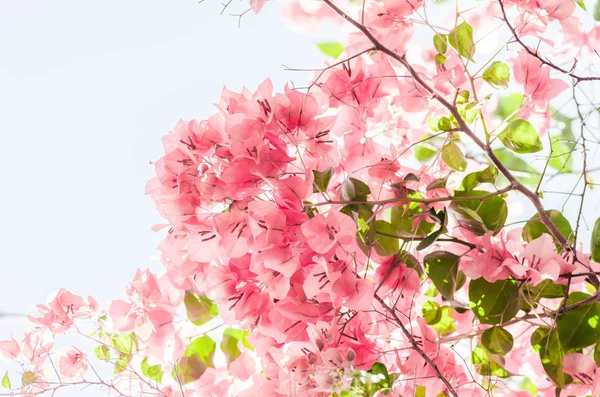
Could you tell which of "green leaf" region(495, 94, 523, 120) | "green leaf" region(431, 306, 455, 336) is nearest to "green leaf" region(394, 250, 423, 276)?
"green leaf" region(431, 306, 455, 336)

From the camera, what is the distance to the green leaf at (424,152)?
68 centimetres

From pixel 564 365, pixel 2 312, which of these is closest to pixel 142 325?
pixel 564 365

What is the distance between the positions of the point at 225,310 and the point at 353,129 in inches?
8.2

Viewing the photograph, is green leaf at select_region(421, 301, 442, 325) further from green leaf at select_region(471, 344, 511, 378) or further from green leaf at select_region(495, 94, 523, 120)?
green leaf at select_region(495, 94, 523, 120)

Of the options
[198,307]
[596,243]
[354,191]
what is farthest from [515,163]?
[198,307]

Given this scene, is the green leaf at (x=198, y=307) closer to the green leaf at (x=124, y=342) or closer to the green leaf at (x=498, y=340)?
the green leaf at (x=124, y=342)

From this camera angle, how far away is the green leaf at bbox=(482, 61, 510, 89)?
564 mm

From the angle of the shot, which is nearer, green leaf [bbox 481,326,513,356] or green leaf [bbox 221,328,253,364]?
green leaf [bbox 481,326,513,356]

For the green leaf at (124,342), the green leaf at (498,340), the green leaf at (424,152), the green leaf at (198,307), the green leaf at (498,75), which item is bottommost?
the green leaf at (124,342)

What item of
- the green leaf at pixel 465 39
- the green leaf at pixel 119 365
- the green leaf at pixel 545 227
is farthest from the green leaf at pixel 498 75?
the green leaf at pixel 119 365

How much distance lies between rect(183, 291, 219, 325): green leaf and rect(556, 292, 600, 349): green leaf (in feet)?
1.21

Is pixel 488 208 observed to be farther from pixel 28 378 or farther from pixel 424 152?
pixel 28 378

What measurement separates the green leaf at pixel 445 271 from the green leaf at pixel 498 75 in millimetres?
167

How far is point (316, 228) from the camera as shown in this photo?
432mm
